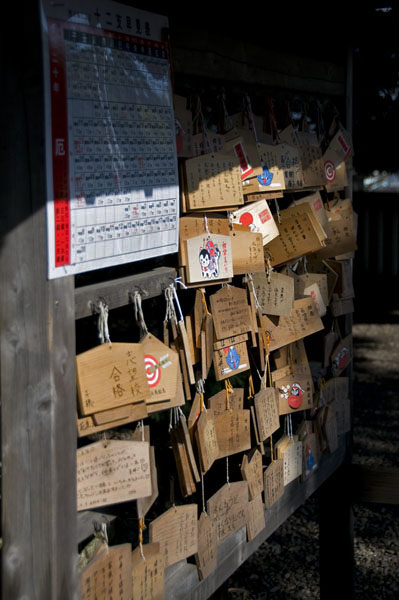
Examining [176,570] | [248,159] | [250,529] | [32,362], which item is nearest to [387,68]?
[248,159]

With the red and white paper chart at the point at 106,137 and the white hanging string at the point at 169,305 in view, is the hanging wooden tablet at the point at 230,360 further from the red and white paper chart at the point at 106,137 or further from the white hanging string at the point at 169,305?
the red and white paper chart at the point at 106,137

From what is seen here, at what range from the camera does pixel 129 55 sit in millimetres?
1768

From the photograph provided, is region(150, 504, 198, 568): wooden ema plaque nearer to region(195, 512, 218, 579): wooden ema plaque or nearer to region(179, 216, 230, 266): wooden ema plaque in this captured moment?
region(195, 512, 218, 579): wooden ema plaque

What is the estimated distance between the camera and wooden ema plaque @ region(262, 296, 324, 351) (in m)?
2.59

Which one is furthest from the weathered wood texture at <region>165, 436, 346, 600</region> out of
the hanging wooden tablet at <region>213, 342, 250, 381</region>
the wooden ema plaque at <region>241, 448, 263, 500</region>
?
the hanging wooden tablet at <region>213, 342, 250, 381</region>

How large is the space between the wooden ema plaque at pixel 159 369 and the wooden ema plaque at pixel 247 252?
1.69 feet

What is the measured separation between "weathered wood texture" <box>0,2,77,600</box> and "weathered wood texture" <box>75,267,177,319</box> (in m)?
0.14

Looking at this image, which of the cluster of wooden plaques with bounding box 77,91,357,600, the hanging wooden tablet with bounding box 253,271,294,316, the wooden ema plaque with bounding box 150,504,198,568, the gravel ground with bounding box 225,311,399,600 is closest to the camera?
Answer: the cluster of wooden plaques with bounding box 77,91,357,600

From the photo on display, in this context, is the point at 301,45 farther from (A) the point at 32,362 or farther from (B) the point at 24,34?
(A) the point at 32,362

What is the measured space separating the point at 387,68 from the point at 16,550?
4.19m

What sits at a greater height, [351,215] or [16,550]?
[351,215]

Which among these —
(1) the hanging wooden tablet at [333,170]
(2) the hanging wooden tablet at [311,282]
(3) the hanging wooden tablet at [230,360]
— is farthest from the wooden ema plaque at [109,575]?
(1) the hanging wooden tablet at [333,170]

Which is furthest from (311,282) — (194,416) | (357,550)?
(357,550)

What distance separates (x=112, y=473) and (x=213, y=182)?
2.90 ft
